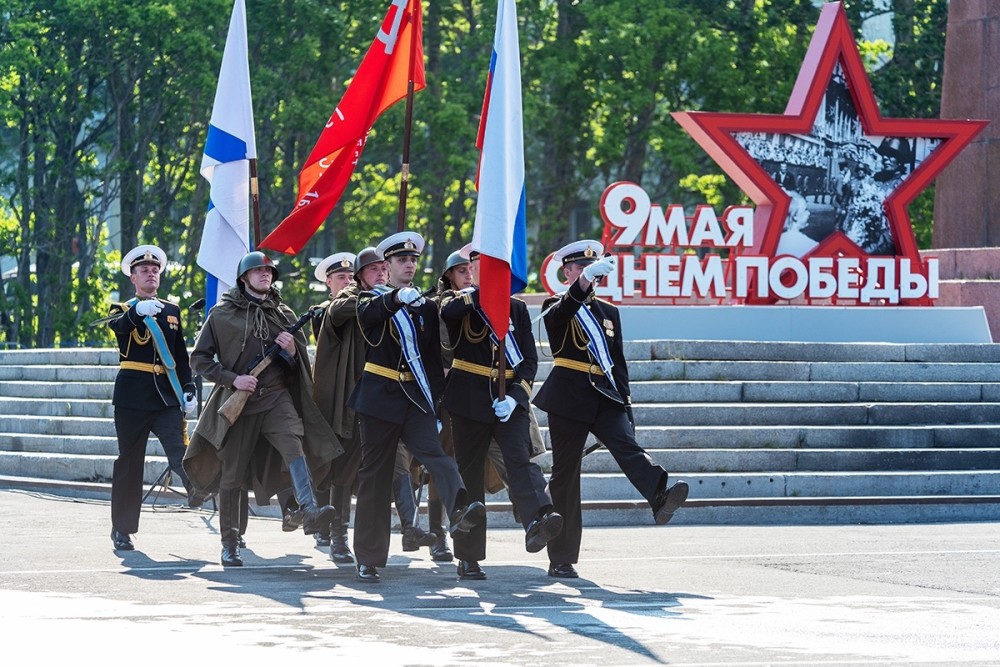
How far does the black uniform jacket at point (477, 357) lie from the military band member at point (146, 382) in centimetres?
236

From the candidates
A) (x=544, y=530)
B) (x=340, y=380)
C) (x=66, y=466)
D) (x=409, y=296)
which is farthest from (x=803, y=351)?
(x=409, y=296)

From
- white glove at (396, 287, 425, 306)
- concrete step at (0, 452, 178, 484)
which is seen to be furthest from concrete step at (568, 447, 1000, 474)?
white glove at (396, 287, 425, 306)

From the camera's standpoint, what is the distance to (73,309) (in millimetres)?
32219

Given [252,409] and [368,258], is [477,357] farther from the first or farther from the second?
[252,409]

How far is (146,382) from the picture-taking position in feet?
39.3

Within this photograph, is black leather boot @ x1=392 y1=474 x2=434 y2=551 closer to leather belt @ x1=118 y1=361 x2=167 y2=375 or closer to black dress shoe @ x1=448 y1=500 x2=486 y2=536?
black dress shoe @ x1=448 y1=500 x2=486 y2=536

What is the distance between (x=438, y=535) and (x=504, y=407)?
5.08ft

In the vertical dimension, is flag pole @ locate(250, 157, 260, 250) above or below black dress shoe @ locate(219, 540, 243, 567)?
above

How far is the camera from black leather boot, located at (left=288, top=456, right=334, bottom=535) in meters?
10.4

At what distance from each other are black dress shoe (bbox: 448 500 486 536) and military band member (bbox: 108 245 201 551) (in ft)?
8.59

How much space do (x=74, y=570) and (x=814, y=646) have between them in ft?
15.5

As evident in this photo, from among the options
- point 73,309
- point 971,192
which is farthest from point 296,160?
point 971,192

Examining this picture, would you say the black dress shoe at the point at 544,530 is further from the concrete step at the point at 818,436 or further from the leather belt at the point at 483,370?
the concrete step at the point at 818,436

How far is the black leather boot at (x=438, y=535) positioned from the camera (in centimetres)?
1121
